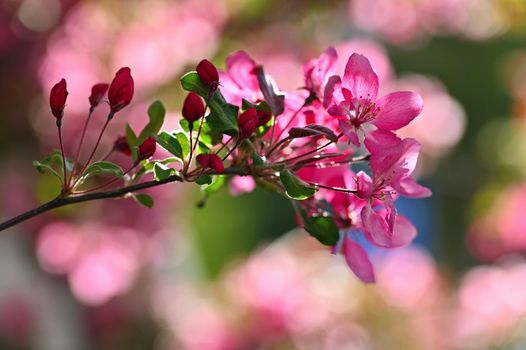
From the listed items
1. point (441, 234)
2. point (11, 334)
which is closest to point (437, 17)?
point (11, 334)

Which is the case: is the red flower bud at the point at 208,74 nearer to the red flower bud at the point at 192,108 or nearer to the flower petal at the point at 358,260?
the red flower bud at the point at 192,108

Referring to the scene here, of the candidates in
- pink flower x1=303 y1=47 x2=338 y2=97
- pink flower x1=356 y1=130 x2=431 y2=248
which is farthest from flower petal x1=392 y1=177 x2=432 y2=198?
pink flower x1=303 y1=47 x2=338 y2=97

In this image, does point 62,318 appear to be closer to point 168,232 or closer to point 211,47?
point 168,232

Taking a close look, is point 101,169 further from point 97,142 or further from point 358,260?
point 358,260

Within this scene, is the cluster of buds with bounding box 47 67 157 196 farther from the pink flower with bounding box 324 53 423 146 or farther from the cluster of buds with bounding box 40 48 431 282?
the pink flower with bounding box 324 53 423 146

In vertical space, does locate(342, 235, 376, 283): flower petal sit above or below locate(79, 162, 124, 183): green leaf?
below

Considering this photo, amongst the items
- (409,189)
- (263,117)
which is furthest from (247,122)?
(409,189)
